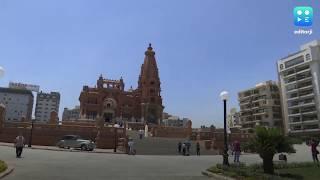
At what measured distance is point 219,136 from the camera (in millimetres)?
48000

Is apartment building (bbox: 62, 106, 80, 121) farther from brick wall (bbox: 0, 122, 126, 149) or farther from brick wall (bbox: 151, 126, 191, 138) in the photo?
brick wall (bbox: 0, 122, 126, 149)

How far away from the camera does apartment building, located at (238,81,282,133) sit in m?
98.4

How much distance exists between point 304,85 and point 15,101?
99.7 metres

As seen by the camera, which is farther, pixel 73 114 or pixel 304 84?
pixel 73 114

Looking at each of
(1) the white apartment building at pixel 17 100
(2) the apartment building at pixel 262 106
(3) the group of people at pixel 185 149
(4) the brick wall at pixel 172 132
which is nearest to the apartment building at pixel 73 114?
(1) the white apartment building at pixel 17 100

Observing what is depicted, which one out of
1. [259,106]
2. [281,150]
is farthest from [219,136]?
[259,106]

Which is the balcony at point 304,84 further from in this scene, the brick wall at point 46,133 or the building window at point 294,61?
the brick wall at point 46,133

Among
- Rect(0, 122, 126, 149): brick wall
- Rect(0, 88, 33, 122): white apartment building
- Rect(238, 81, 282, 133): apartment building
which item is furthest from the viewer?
Rect(0, 88, 33, 122): white apartment building

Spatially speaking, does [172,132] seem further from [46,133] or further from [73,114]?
[73,114]

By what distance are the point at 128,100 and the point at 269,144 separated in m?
72.9

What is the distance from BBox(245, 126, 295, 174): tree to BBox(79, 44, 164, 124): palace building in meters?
67.5

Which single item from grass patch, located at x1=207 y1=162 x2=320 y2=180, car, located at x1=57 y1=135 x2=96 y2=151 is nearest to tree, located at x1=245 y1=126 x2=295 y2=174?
grass patch, located at x1=207 y1=162 x2=320 y2=180

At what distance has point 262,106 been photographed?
99.9m

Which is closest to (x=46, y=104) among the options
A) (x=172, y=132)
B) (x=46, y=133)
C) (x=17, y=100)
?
(x=17, y=100)
